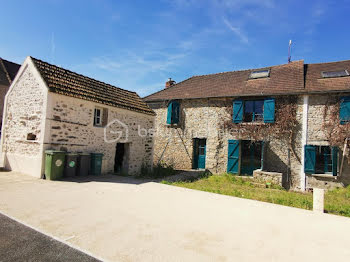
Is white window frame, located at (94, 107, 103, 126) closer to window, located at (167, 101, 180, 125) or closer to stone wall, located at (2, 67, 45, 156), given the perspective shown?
stone wall, located at (2, 67, 45, 156)

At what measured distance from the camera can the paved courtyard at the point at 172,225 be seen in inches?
115

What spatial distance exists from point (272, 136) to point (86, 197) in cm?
986

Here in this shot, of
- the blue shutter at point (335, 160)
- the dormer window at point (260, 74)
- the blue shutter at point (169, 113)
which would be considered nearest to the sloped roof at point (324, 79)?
the dormer window at point (260, 74)

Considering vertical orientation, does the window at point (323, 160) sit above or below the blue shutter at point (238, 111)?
below

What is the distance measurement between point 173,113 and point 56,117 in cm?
776

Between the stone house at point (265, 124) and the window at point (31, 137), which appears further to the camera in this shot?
the stone house at point (265, 124)

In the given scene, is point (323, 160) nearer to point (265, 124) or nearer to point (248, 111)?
point (265, 124)

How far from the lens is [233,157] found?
11.9m

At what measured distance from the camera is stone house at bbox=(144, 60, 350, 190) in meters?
10.2

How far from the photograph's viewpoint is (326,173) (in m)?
10.3

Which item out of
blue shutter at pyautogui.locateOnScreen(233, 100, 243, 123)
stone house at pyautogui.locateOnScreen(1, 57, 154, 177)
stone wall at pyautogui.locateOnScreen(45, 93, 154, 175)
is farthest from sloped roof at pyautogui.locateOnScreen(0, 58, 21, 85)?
blue shutter at pyautogui.locateOnScreen(233, 100, 243, 123)

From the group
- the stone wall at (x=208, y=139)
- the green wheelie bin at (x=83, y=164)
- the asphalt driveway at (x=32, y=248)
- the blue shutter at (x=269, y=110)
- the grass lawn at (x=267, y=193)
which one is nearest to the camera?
the asphalt driveway at (x=32, y=248)

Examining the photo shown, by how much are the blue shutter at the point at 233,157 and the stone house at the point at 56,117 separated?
228 inches

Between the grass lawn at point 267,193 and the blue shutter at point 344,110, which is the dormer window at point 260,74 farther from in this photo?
the grass lawn at point 267,193
